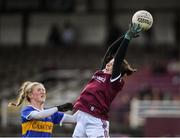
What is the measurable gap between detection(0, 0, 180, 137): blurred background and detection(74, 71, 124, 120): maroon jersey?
1096cm

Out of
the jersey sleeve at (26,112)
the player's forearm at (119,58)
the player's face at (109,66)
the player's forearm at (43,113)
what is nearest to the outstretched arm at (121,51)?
the player's forearm at (119,58)

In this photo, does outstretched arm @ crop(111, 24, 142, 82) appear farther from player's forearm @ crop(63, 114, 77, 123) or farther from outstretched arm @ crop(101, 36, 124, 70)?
player's forearm @ crop(63, 114, 77, 123)

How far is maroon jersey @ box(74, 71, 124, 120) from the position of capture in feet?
28.8

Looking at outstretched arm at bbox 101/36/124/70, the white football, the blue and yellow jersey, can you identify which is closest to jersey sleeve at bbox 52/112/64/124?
the blue and yellow jersey

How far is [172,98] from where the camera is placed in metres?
21.3

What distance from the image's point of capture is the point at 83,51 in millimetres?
27859

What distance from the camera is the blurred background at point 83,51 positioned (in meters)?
21.1

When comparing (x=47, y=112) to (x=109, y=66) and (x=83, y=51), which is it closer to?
(x=109, y=66)

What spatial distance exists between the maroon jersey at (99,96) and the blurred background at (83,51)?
11.0 metres

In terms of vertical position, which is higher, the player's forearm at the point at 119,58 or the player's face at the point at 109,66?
the player's forearm at the point at 119,58

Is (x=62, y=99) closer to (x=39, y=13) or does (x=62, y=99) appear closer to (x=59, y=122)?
(x=39, y=13)

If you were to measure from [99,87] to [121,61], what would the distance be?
1.26ft

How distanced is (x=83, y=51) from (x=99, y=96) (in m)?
19.1

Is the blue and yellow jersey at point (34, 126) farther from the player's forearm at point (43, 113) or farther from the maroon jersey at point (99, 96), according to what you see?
the maroon jersey at point (99, 96)
